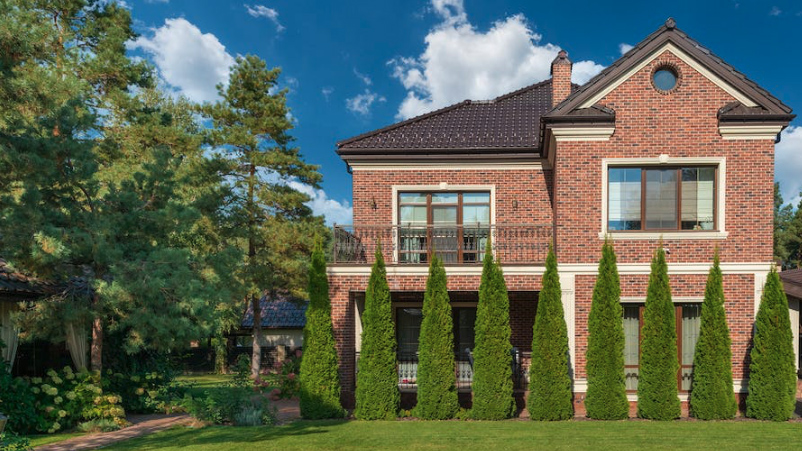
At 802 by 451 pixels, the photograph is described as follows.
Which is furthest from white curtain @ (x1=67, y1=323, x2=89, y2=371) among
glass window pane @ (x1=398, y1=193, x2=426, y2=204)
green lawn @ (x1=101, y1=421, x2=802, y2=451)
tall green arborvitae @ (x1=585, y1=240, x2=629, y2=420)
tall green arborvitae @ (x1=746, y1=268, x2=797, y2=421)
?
tall green arborvitae @ (x1=746, y1=268, x2=797, y2=421)

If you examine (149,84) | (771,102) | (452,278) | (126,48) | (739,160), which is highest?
(126,48)

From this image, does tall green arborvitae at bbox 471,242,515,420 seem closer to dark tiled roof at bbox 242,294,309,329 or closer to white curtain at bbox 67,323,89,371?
white curtain at bbox 67,323,89,371

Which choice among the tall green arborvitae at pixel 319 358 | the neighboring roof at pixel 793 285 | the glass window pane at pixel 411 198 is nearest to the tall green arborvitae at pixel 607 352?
the glass window pane at pixel 411 198

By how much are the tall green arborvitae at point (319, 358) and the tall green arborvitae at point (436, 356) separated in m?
1.81

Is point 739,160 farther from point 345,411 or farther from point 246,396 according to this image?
point 246,396

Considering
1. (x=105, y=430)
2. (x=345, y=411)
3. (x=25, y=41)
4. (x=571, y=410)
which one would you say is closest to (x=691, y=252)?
(x=571, y=410)

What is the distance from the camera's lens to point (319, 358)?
37.1 ft

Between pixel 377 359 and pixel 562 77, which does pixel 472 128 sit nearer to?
pixel 562 77

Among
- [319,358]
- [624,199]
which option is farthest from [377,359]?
[624,199]

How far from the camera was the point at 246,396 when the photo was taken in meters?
11.3

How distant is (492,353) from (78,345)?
350 inches

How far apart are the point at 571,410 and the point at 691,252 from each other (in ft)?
13.6

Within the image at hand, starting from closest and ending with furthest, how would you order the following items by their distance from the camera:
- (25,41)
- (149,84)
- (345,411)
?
1. (25,41)
2. (345,411)
3. (149,84)

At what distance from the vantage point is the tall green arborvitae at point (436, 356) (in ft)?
36.4
